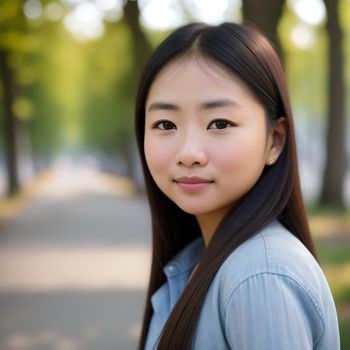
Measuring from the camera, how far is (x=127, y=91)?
23453mm

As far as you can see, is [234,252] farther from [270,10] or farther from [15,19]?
[15,19]

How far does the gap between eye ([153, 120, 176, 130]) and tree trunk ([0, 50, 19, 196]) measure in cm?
1860

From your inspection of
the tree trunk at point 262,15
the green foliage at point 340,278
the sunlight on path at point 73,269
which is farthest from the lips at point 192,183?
the sunlight on path at point 73,269

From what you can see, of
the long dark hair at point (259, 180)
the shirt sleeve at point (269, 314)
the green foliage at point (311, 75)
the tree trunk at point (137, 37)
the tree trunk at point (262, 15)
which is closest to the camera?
the shirt sleeve at point (269, 314)

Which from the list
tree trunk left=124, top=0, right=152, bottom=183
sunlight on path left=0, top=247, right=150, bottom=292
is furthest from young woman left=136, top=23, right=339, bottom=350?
tree trunk left=124, top=0, right=152, bottom=183

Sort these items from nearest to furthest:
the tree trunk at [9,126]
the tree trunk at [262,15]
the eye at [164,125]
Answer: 1. the eye at [164,125]
2. the tree trunk at [262,15]
3. the tree trunk at [9,126]

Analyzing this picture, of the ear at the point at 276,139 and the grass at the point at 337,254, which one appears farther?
the grass at the point at 337,254

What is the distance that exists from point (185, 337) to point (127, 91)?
22.3 meters

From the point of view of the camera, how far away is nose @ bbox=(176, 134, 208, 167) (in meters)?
1.64

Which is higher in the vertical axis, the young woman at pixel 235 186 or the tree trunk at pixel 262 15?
the tree trunk at pixel 262 15

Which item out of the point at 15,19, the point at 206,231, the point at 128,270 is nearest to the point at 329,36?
the point at 15,19

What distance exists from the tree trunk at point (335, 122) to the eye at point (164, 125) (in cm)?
1242

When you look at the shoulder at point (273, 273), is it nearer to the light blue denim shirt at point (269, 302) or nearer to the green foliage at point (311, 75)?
the light blue denim shirt at point (269, 302)

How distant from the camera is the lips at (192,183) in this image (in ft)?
5.56
